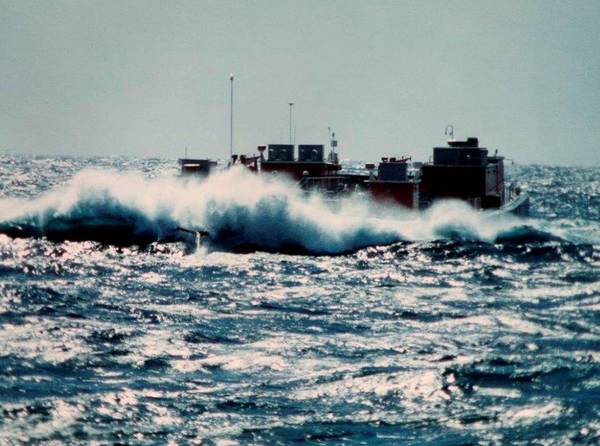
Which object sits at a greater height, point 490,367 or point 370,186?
point 370,186

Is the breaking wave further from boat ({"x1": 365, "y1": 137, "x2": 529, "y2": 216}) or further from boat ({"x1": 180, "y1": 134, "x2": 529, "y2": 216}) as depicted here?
boat ({"x1": 365, "y1": 137, "x2": 529, "y2": 216})

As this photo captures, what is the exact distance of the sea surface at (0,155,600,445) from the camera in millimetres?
13195

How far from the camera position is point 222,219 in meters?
38.9

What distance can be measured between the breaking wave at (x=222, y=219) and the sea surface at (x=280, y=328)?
0.11 m

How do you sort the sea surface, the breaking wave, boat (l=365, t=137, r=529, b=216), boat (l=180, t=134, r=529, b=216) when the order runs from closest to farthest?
1. the sea surface
2. the breaking wave
3. boat (l=180, t=134, r=529, b=216)
4. boat (l=365, t=137, r=529, b=216)

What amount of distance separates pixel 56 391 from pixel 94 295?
31.1 ft

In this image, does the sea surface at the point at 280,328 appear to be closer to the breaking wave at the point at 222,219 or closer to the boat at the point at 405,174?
the breaking wave at the point at 222,219

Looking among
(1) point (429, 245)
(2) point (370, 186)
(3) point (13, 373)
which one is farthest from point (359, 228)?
(3) point (13, 373)

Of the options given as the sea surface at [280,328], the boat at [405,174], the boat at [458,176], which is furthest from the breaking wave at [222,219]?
the boat at [458,176]

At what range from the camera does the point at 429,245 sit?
120 ft

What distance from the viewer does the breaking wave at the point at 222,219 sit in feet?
124

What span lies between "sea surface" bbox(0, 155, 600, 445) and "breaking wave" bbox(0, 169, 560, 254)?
4.5 inches

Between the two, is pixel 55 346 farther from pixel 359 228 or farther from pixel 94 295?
pixel 359 228

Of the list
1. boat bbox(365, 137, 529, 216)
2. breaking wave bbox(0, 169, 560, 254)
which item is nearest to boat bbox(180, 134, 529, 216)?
boat bbox(365, 137, 529, 216)
